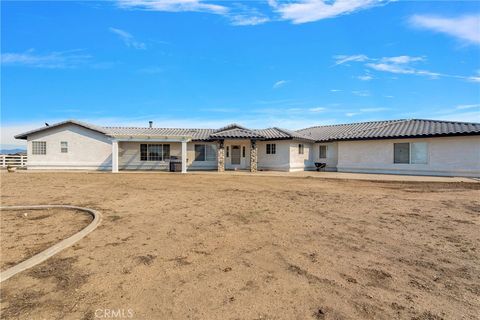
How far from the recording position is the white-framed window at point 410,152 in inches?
741

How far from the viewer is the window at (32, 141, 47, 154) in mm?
22703

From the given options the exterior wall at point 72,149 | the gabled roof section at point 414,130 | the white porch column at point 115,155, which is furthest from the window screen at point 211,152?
the gabled roof section at point 414,130

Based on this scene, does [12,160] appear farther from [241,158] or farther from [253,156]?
[253,156]

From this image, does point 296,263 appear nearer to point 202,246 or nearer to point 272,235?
point 272,235

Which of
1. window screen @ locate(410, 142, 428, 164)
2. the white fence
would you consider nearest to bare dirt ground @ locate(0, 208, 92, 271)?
window screen @ locate(410, 142, 428, 164)

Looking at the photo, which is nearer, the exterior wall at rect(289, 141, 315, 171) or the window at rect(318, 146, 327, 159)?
the exterior wall at rect(289, 141, 315, 171)

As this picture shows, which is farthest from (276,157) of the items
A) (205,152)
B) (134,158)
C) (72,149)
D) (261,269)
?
(261,269)

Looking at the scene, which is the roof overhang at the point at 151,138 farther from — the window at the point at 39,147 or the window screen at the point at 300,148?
the window screen at the point at 300,148

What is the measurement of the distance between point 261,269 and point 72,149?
24260 millimetres

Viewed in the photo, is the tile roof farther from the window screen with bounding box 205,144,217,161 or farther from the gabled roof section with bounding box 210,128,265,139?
the window screen with bounding box 205,144,217,161

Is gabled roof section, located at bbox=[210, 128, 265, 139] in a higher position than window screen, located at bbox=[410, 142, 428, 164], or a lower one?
higher

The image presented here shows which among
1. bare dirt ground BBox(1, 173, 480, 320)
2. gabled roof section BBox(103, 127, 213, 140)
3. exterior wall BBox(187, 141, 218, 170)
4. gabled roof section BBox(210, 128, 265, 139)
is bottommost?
bare dirt ground BBox(1, 173, 480, 320)

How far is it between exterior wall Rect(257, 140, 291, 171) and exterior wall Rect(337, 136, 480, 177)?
15.1 feet

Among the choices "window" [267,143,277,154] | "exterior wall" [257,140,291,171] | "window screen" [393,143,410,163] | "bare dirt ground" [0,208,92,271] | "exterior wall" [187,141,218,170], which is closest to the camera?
"bare dirt ground" [0,208,92,271]
